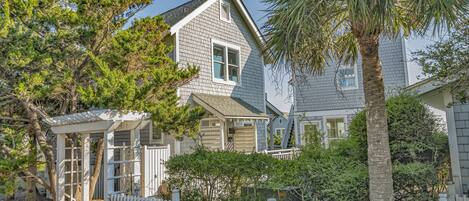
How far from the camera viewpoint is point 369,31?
557cm

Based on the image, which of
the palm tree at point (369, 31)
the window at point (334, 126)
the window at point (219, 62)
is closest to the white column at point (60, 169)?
the palm tree at point (369, 31)

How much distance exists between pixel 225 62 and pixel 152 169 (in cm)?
678

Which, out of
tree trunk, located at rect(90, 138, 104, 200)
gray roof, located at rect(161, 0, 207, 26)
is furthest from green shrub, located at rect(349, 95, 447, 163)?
gray roof, located at rect(161, 0, 207, 26)

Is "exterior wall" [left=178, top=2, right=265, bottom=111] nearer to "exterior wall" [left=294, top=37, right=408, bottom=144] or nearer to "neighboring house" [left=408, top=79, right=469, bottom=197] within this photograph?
"exterior wall" [left=294, top=37, right=408, bottom=144]

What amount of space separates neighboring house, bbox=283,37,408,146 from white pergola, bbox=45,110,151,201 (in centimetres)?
856

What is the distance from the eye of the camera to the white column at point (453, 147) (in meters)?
7.98

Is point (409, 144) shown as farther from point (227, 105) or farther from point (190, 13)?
point (190, 13)

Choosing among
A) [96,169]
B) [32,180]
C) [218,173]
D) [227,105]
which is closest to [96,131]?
[96,169]

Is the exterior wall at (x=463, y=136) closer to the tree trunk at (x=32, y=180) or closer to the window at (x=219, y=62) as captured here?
the window at (x=219, y=62)

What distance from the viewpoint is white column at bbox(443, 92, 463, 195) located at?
7980 millimetres

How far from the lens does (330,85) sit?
16.8 m

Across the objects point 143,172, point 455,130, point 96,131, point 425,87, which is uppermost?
point 425,87

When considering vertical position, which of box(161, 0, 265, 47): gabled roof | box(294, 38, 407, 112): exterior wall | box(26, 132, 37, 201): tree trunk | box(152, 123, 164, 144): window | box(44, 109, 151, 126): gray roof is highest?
box(161, 0, 265, 47): gabled roof

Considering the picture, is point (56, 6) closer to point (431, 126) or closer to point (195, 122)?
point (195, 122)
